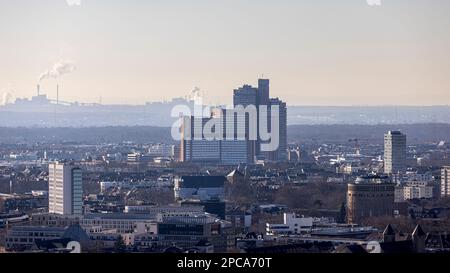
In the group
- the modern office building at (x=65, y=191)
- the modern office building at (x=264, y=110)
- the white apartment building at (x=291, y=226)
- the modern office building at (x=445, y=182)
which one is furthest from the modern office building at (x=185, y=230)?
the modern office building at (x=264, y=110)

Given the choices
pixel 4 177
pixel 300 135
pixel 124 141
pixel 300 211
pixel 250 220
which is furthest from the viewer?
pixel 124 141

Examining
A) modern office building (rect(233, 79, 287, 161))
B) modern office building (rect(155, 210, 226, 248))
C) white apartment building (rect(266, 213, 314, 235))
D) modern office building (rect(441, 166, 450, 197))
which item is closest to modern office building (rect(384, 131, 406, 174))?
modern office building (rect(233, 79, 287, 161))

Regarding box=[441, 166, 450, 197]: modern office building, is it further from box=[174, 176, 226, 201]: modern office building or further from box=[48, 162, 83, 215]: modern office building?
box=[48, 162, 83, 215]: modern office building

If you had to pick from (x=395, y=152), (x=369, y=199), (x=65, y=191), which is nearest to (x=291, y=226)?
(x=369, y=199)
